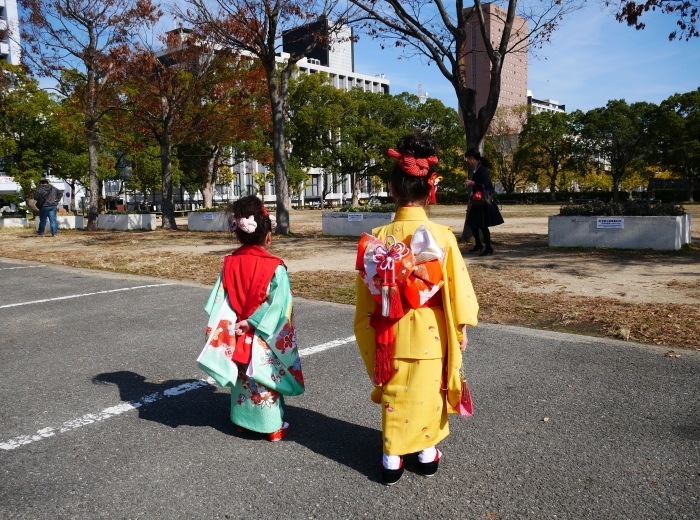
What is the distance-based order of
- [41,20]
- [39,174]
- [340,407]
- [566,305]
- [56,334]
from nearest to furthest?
[340,407] < [56,334] < [566,305] < [41,20] < [39,174]

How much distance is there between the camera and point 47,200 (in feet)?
57.6

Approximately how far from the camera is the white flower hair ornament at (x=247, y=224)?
3.17 metres

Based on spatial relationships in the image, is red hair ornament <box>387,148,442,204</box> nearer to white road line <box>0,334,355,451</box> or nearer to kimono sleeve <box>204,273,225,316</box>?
kimono sleeve <box>204,273,225,316</box>

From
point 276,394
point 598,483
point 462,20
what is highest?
point 462,20

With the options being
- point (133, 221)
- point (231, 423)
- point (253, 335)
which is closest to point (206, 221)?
point (133, 221)

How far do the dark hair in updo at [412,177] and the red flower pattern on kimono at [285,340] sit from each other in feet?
3.17

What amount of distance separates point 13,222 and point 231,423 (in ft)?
77.4

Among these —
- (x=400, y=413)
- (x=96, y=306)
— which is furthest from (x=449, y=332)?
(x=96, y=306)

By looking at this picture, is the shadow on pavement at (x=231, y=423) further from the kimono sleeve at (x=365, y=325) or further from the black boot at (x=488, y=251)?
the black boot at (x=488, y=251)

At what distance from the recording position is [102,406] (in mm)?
3727

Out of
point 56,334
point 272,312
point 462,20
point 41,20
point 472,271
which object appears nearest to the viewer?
point 272,312

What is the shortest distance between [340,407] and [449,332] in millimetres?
1255

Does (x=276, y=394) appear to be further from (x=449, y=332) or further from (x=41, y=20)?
(x=41, y=20)

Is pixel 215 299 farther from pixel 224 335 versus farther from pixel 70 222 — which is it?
pixel 70 222
